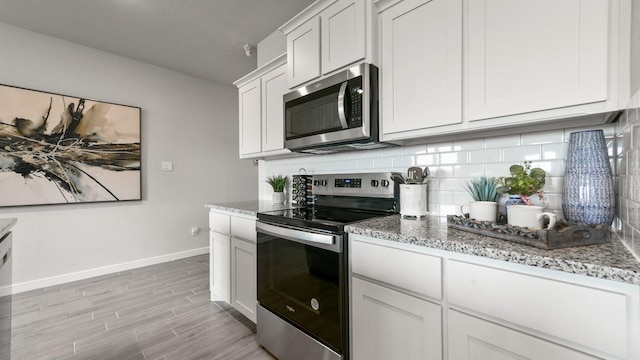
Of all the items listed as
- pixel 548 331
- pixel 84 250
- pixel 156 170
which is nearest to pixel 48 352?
pixel 84 250

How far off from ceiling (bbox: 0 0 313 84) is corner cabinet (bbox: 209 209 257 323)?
1.85 meters

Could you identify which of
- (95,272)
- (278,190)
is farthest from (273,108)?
(95,272)

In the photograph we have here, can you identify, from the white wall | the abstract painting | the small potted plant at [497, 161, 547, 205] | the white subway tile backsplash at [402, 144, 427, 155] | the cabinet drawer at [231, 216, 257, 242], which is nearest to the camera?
the small potted plant at [497, 161, 547, 205]

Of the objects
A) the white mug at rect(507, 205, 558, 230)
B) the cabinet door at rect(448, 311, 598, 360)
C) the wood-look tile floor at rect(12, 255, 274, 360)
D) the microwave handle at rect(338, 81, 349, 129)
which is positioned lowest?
the wood-look tile floor at rect(12, 255, 274, 360)

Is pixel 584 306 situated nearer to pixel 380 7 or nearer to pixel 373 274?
pixel 373 274

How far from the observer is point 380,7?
1.47m

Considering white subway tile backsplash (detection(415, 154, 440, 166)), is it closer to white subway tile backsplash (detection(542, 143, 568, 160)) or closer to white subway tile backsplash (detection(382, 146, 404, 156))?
white subway tile backsplash (detection(382, 146, 404, 156))

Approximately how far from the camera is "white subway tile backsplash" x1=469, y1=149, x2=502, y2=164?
4.34 ft

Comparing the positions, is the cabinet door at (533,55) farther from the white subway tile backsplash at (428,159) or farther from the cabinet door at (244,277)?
the cabinet door at (244,277)

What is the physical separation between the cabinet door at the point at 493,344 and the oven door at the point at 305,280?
498 mm

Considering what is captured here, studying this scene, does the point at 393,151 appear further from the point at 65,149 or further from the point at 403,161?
the point at 65,149

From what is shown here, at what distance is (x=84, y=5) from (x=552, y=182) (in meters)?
3.70

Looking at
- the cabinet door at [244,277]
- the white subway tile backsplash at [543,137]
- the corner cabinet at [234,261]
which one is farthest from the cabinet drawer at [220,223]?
the white subway tile backsplash at [543,137]

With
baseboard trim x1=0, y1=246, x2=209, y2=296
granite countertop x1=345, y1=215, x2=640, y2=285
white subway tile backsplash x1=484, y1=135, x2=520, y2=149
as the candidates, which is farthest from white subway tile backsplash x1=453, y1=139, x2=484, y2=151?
baseboard trim x1=0, y1=246, x2=209, y2=296
